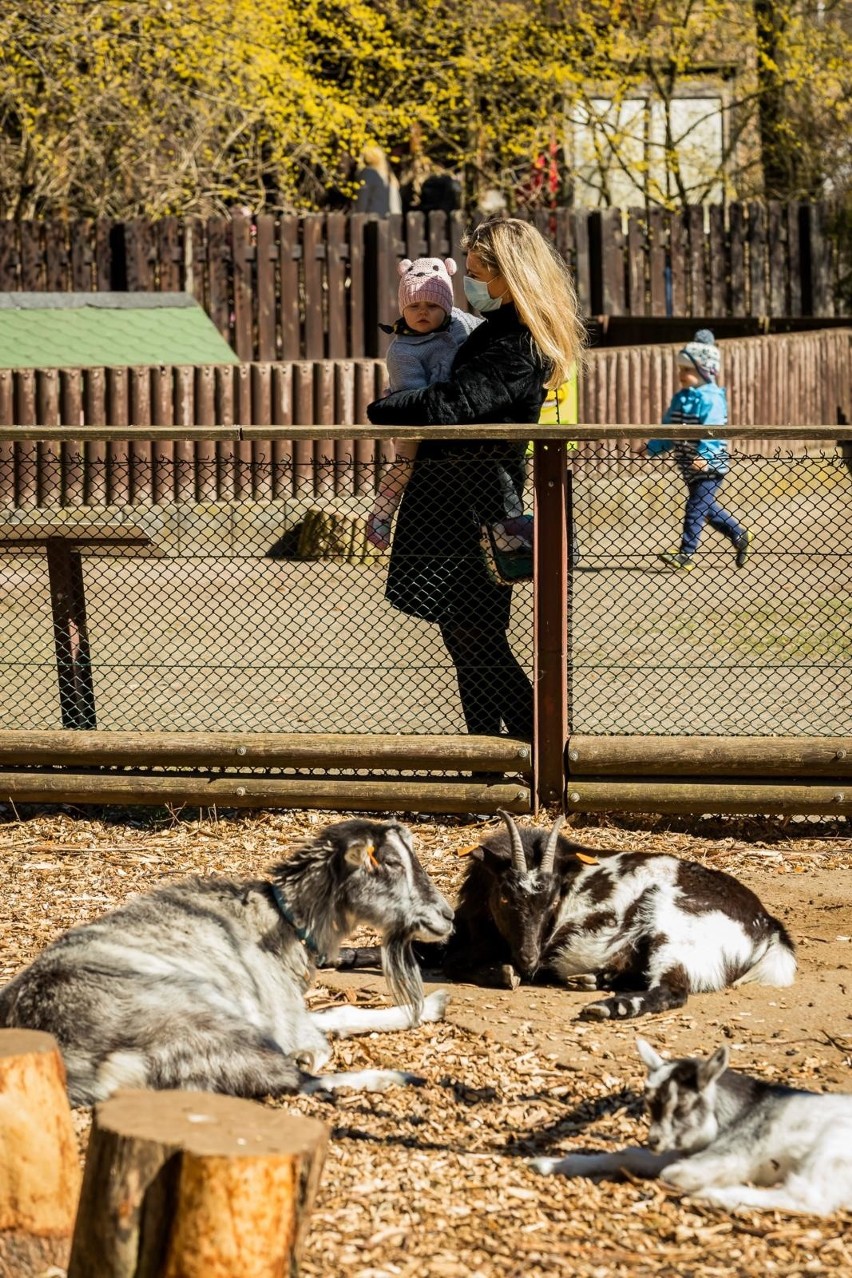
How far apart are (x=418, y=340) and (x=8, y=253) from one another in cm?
1312

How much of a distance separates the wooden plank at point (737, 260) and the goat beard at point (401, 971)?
18721mm

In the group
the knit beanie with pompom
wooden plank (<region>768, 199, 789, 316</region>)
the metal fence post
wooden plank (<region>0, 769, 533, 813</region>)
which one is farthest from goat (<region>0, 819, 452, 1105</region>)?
wooden plank (<region>768, 199, 789, 316</region>)

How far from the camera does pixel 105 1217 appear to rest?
3195 mm

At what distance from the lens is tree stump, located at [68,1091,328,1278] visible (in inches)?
123

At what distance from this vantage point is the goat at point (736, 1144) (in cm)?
380

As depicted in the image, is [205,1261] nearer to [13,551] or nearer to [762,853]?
[762,853]

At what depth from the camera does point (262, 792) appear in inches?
284

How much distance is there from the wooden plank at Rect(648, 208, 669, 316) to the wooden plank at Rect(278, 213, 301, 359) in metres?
4.75

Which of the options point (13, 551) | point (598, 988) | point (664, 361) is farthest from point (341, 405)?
point (598, 988)

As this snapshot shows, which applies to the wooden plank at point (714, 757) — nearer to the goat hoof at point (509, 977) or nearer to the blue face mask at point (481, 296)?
the goat hoof at point (509, 977)

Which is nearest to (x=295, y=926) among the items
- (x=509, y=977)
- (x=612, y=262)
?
(x=509, y=977)

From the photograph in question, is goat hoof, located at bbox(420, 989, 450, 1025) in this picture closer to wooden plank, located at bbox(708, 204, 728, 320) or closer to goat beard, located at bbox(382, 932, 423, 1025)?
goat beard, located at bbox(382, 932, 423, 1025)

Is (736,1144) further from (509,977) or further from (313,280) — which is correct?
(313,280)

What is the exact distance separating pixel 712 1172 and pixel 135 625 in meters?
6.78
